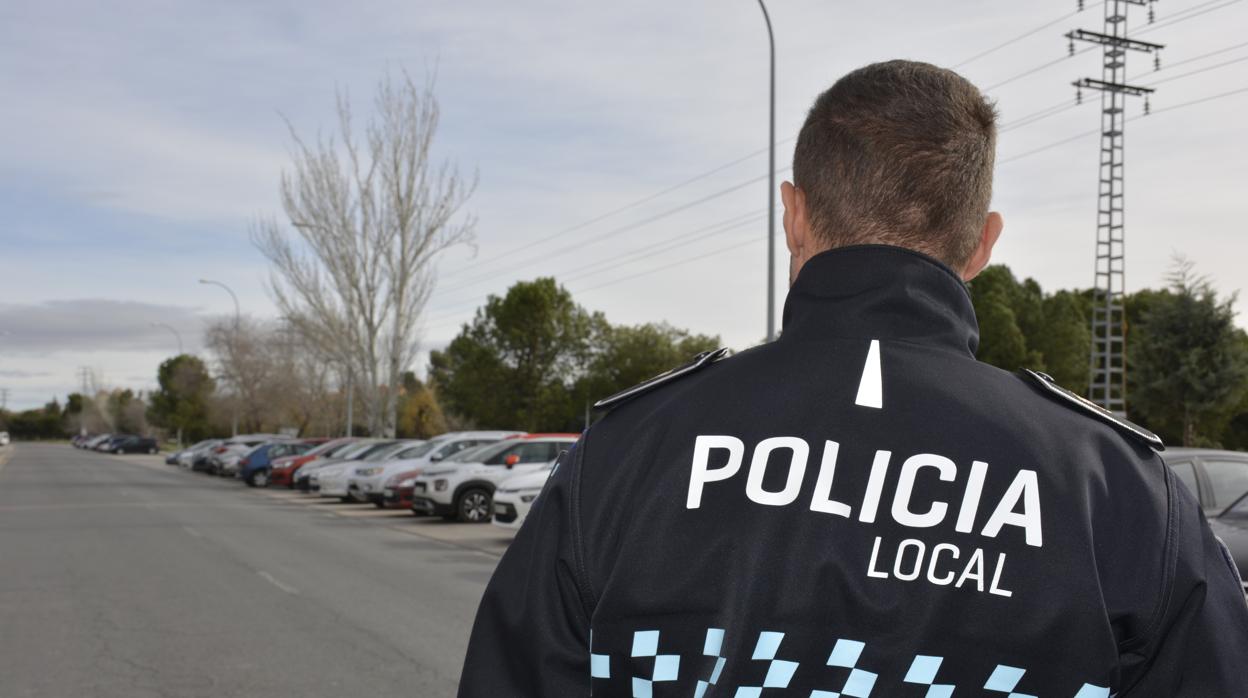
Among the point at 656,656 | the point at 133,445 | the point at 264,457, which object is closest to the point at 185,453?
the point at 264,457

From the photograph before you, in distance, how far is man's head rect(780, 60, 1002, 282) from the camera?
1.52 m

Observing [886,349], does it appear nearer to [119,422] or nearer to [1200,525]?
[1200,525]

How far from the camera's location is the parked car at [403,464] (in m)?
23.5

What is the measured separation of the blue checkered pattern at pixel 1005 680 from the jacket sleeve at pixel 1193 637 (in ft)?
0.51

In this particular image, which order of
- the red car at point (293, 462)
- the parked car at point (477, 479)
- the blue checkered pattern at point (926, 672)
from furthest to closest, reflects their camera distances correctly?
the red car at point (293, 462) → the parked car at point (477, 479) → the blue checkered pattern at point (926, 672)

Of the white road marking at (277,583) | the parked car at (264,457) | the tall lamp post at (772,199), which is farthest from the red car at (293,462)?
the white road marking at (277,583)

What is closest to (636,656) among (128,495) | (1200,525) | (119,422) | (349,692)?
(1200,525)

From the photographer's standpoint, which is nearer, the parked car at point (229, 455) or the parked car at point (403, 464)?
the parked car at point (403, 464)

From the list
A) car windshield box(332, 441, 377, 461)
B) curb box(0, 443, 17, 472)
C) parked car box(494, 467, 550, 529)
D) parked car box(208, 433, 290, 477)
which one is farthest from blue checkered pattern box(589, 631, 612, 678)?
curb box(0, 443, 17, 472)

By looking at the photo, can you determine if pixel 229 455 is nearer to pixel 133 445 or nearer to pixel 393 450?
pixel 393 450

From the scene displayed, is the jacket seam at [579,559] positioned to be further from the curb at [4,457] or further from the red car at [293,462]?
the curb at [4,457]

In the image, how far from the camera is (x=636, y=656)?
1410 millimetres

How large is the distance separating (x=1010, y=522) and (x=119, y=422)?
461 ft

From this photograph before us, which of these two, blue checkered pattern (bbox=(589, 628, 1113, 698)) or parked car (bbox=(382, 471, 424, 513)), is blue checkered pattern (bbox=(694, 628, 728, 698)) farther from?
parked car (bbox=(382, 471, 424, 513))
